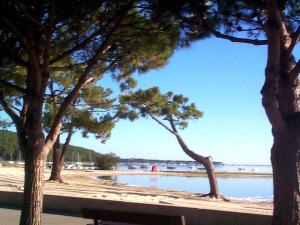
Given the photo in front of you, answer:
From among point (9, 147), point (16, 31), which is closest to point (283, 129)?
point (16, 31)

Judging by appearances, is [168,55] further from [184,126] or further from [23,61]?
[184,126]

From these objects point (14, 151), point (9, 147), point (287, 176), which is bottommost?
point (287, 176)

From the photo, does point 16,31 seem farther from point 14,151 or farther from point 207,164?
point 14,151

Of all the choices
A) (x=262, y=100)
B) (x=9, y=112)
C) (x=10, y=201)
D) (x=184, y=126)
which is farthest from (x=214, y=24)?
Answer: (x=184, y=126)

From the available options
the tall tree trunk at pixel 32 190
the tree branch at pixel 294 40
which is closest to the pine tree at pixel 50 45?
the tall tree trunk at pixel 32 190

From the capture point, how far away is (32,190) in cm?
605

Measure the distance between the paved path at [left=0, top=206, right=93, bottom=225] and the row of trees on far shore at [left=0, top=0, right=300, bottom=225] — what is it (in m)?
2.34

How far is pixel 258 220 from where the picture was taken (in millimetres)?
7582

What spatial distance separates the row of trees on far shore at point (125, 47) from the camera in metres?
4.92

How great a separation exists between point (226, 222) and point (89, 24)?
138 inches

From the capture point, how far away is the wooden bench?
5.52 metres

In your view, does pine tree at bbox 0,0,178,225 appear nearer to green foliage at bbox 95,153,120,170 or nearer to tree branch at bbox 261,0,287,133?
tree branch at bbox 261,0,287,133

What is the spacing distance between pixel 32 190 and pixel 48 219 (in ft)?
10.0

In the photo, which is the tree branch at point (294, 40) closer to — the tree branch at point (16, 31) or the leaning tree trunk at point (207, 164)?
the tree branch at point (16, 31)
